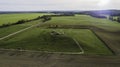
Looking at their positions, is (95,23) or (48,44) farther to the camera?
(95,23)

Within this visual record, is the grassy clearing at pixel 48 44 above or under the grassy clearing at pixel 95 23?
above

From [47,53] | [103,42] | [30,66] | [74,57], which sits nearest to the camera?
[30,66]

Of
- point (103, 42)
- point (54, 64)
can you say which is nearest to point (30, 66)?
point (54, 64)

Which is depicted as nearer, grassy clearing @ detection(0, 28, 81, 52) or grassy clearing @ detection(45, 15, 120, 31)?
grassy clearing @ detection(0, 28, 81, 52)

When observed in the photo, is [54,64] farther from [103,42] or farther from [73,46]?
[103,42]

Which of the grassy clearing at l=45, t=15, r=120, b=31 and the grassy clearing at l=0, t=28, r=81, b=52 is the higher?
the grassy clearing at l=0, t=28, r=81, b=52

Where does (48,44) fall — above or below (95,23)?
above

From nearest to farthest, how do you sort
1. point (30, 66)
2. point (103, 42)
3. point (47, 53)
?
point (30, 66) < point (47, 53) < point (103, 42)

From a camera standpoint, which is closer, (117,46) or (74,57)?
(74,57)

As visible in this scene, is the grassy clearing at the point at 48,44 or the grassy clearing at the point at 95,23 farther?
the grassy clearing at the point at 95,23
